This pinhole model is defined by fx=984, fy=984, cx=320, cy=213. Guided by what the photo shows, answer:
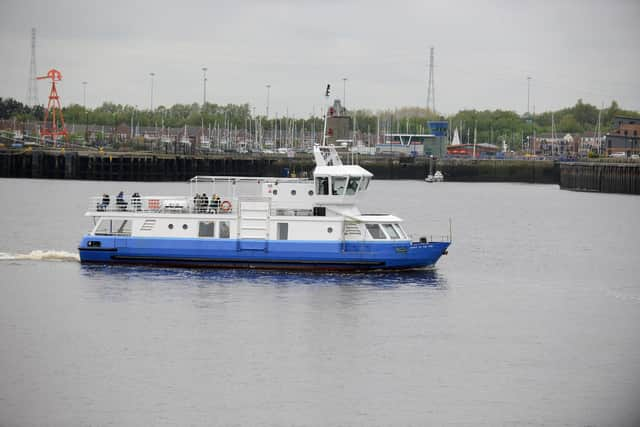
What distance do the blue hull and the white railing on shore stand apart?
1.51 meters

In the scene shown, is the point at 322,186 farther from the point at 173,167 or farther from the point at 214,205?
the point at 173,167

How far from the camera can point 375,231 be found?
44500mm

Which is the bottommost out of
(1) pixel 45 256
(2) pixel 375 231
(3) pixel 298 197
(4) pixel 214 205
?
(1) pixel 45 256

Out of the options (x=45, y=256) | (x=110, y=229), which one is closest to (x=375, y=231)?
(x=110, y=229)

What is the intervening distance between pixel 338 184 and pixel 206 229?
6449mm

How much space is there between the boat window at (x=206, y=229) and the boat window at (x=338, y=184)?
229 inches

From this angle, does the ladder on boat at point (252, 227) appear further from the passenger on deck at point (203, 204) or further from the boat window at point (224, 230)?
the passenger on deck at point (203, 204)

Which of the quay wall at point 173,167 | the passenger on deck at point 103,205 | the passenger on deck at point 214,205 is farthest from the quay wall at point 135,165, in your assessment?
the passenger on deck at point 214,205

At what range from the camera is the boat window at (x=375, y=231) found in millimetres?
44406

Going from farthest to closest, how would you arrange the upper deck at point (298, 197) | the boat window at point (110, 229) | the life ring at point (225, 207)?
the boat window at point (110, 229)
the upper deck at point (298, 197)
the life ring at point (225, 207)

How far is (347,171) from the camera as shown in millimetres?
45781

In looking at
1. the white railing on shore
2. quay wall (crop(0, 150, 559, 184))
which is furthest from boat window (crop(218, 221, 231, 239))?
quay wall (crop(0, 150, 559, 184))

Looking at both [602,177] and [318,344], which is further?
[602,177]

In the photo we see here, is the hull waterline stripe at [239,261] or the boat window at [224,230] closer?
the hull waterline stripe at [239,261]
